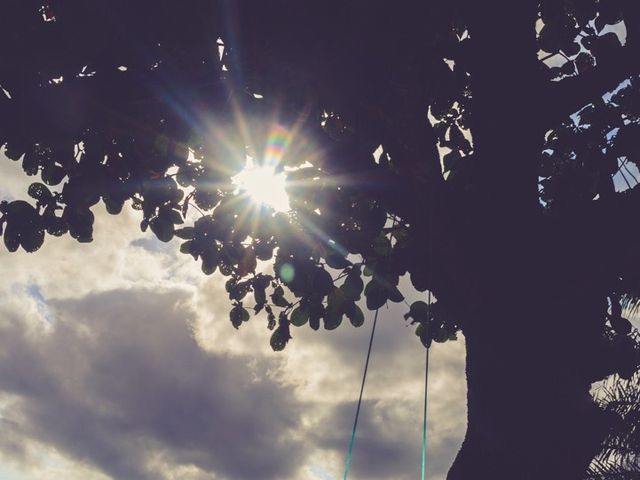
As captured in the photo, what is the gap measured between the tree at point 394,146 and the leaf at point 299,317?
88 centimetres

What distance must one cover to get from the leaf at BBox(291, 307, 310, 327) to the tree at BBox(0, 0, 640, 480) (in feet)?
2.88

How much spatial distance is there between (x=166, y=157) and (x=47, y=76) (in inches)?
32.5

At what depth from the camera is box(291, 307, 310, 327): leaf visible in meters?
4.27

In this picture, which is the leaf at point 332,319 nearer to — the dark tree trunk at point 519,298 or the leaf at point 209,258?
the leaf at point 209,258

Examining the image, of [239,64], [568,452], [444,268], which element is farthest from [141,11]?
[568,452]

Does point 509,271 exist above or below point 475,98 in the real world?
below

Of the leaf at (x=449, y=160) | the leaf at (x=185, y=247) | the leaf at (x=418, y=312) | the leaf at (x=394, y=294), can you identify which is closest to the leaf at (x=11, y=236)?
the leaf at (x=185, y=247)

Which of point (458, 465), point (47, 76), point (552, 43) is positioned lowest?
point (458, 465)

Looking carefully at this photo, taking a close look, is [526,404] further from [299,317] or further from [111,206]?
[111,206]

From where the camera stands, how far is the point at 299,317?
4.29 m

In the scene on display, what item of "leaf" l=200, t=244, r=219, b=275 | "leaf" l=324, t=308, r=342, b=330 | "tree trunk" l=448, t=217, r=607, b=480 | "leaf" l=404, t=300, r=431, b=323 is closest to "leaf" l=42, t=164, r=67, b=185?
"leaf" l=200, t=244, r=219, b=275

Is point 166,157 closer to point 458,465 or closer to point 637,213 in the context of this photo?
point 458,465

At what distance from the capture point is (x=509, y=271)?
2.55 metres

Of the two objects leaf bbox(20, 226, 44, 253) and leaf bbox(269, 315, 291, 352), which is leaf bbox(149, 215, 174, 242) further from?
leaf bbox(269, 315, 291, 352)
